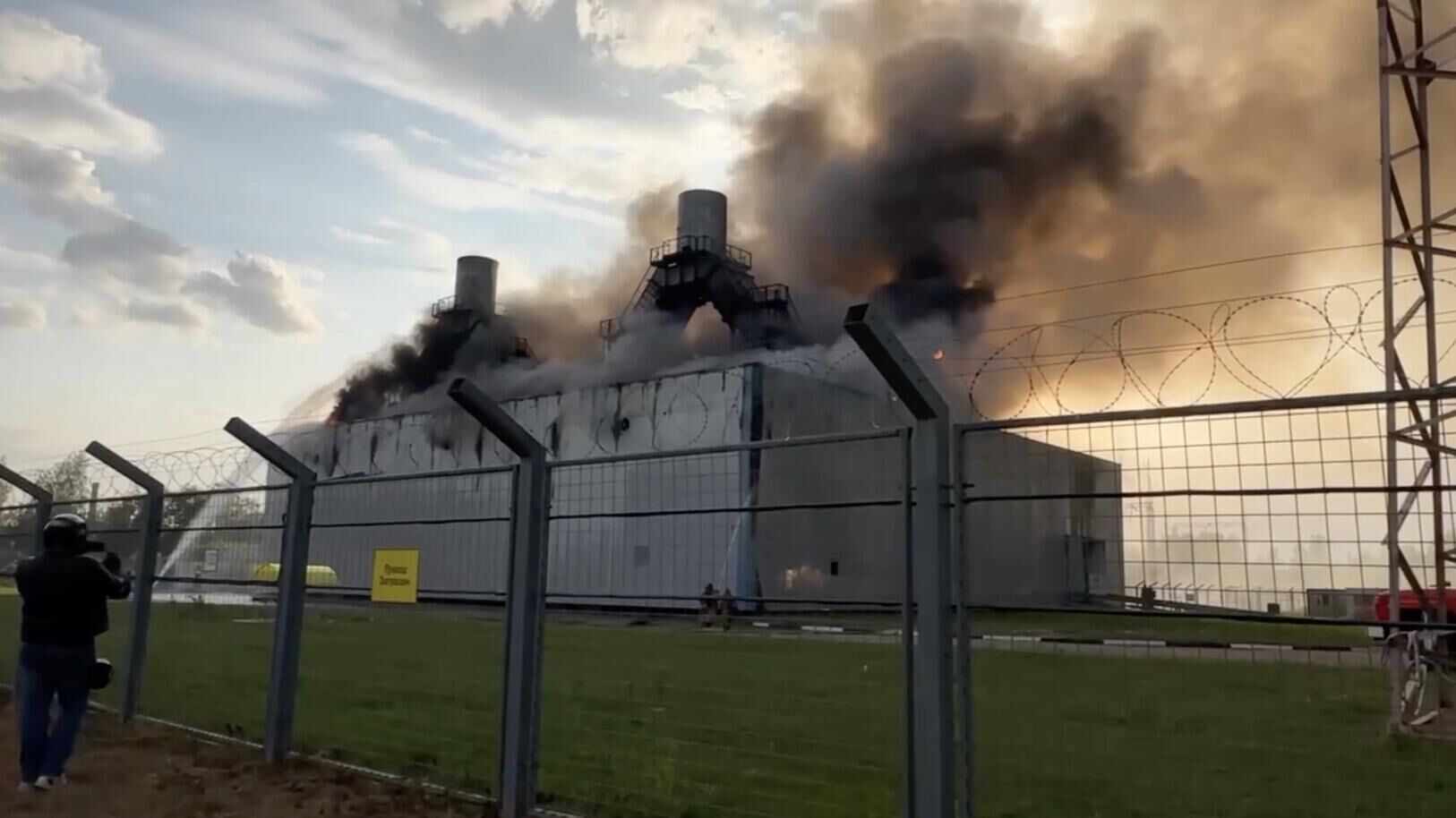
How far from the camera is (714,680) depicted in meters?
11.2

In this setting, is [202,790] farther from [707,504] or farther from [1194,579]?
[707,504]

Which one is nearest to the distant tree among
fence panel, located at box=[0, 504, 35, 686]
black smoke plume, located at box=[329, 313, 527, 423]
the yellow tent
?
fence panel, located at box=[0, 504, 35, 686]

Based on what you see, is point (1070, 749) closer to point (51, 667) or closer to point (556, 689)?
point (556, 689)

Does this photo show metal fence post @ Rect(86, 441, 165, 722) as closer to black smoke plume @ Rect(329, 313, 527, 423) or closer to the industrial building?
the industrial building

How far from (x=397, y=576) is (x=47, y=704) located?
208 centimetres

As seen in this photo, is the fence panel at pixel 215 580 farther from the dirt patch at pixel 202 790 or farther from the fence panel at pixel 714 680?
the fence panel at pixel 714 680

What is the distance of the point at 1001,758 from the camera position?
23.6 ft

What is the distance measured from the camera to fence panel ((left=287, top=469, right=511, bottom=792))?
6.66 metres

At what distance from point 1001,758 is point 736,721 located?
232 centimetres

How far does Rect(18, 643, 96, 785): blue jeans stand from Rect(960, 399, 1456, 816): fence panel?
5.05m

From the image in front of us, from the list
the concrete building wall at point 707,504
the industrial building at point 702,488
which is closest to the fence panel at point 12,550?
the industrial building at point 702,488

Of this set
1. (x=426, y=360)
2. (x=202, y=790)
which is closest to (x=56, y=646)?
(x=202, y=790)

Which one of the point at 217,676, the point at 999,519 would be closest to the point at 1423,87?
the point at 999,519

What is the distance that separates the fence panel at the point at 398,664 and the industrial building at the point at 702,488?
117mm
